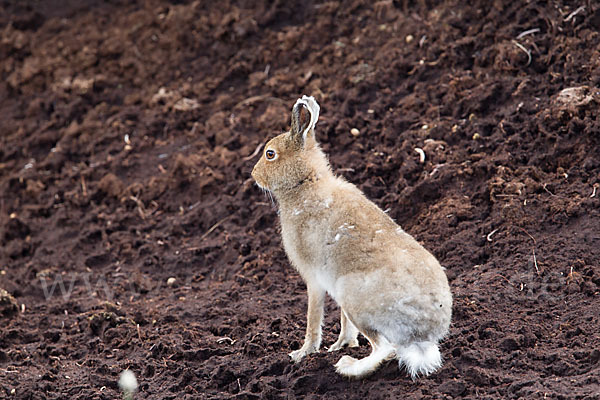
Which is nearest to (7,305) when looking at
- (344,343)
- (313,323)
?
(313,323)

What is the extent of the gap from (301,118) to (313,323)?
1.57 meters

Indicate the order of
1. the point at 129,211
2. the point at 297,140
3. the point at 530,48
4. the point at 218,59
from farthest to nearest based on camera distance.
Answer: the point at 218,59
the point at 129,211
the point at 530,48
the point at 297,140

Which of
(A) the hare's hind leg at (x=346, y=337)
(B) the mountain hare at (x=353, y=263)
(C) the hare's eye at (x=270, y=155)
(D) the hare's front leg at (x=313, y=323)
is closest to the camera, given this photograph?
(B) the mountain hare at (x=353, y=263)

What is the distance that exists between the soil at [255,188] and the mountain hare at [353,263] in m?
0.26

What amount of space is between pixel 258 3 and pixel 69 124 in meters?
3.27

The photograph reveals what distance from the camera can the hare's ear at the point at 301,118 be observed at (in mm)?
5516

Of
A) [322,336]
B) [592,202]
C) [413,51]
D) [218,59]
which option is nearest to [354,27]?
[413,51]

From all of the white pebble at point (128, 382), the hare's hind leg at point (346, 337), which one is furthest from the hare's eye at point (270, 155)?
the white pebble at point (128, 382)

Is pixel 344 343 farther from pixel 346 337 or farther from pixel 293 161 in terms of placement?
pixel 293 161

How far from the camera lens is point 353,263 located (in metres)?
5.05

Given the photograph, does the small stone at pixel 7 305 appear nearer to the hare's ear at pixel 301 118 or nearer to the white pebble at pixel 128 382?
the white pebble at pixel 128 382

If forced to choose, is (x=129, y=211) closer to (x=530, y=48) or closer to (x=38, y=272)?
(x=38, y=272)

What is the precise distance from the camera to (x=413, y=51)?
9.11 meters

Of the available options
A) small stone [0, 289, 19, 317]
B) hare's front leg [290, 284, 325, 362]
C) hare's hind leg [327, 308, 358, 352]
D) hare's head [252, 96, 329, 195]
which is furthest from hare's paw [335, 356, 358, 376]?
small stone [0, 289, 19, 317]
